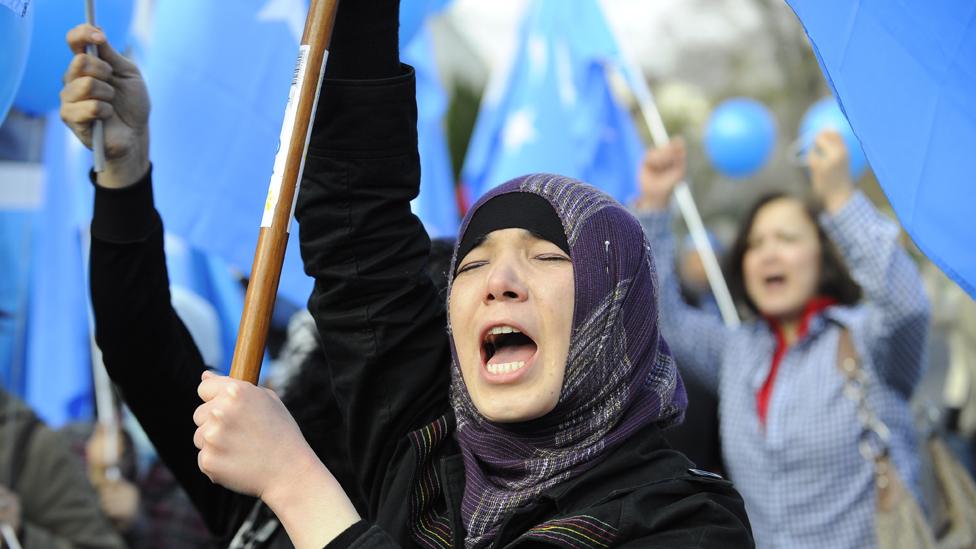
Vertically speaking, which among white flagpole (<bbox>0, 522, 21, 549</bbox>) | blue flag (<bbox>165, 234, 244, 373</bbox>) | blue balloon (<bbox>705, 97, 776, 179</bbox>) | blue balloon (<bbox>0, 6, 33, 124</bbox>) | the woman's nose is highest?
blue balloon (<bbox>705, 97, 776, 179</bbox>)

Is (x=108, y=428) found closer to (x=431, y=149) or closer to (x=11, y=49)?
(x=431, y=149)

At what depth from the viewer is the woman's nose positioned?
5.80 ft

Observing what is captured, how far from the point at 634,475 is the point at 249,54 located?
1921 mm

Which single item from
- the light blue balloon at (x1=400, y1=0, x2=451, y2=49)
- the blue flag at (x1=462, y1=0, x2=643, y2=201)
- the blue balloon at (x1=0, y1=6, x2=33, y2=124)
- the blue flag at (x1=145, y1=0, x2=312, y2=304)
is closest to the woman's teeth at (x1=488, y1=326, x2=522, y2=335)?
the blue balloon at (x1=0, y1=6, x2=33, y2=124)

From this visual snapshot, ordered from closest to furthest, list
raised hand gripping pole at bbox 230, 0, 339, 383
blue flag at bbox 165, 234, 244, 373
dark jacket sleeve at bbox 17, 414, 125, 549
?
raised hand gripping pole at bbox 230, 0, 339, 383, dark jacket sleeve at bbox 17, 414, 125, 549, blue flag at bbox 165, 234, 244, 373

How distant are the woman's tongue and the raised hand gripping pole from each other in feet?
1.22

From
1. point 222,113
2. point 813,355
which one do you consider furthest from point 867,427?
point 222,113

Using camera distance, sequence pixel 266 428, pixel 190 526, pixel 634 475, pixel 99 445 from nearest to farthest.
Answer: pixel 266 428, pixel 634 475, pixel 190 526, pixel 99 445

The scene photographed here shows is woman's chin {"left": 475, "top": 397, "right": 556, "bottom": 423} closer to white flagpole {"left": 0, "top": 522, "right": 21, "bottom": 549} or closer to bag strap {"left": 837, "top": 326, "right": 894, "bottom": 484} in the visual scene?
white flagpole {"left": 0, "top": 522, "right": 21, "bottom": 549}

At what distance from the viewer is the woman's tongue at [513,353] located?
1.78m

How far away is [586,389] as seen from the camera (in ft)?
5.66

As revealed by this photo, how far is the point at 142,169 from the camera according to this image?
2.09 meters

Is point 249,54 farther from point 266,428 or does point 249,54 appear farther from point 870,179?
point 870,179

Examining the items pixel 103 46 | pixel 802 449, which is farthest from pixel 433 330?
pixel 802 449
